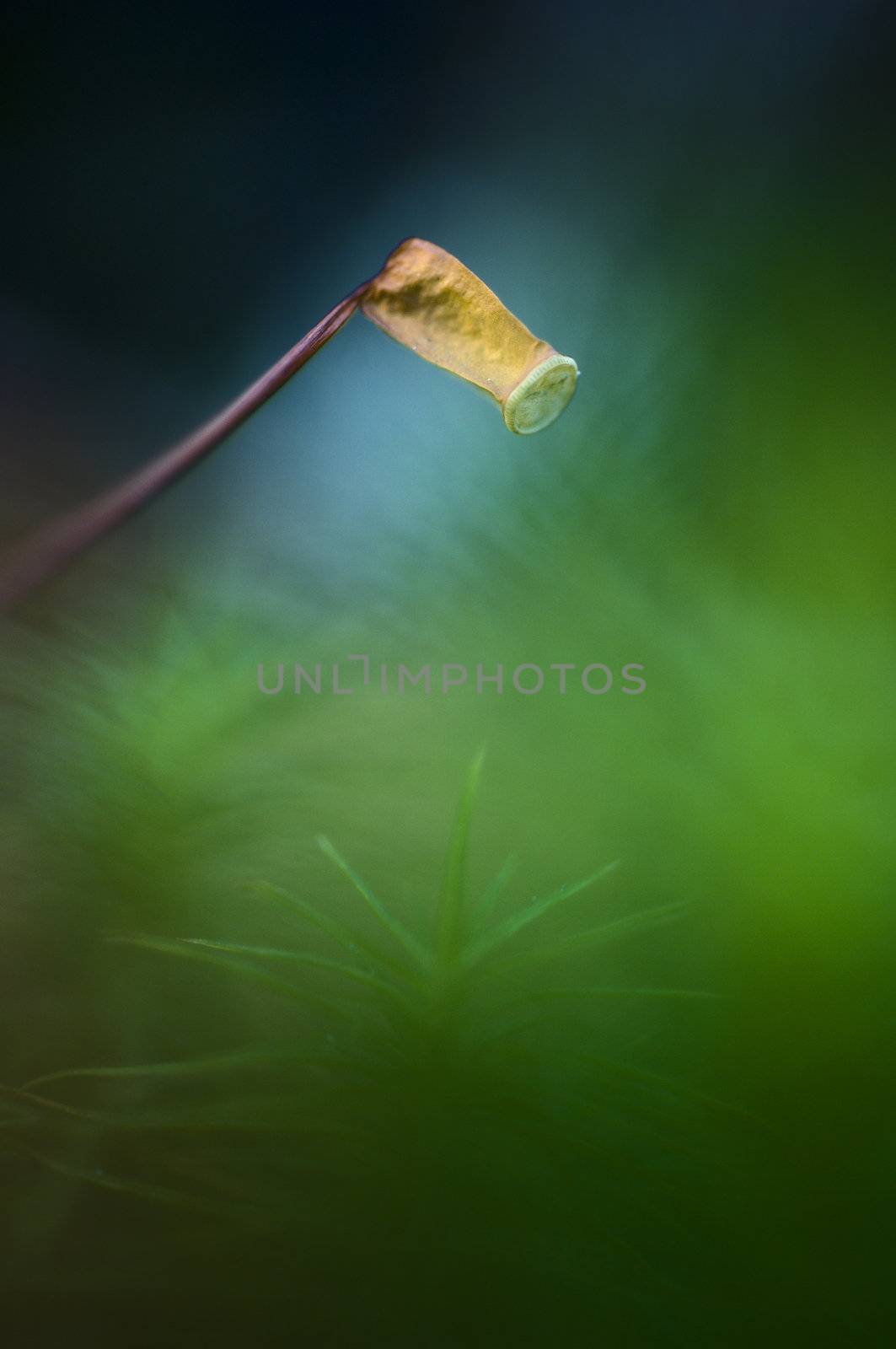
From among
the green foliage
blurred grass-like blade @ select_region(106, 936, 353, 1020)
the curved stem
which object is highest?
the curved stem

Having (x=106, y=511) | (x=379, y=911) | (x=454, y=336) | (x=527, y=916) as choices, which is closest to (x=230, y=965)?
(x=379, y=911)

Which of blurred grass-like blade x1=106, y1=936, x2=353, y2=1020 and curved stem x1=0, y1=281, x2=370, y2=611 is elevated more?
curved stem x1=0, y1=281, x2=370, y2=611

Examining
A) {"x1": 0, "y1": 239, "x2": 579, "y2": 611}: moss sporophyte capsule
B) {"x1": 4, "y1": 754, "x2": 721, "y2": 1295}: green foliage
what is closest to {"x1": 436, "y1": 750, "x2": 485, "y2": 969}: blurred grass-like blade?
{"x1": 4, "y1": 754, "x2": 721, "y2": 1295}: green foliage

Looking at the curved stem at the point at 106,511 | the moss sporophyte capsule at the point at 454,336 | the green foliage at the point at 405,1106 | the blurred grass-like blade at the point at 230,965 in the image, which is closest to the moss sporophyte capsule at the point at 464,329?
the moss sporophyte capsule at the point at 454,336

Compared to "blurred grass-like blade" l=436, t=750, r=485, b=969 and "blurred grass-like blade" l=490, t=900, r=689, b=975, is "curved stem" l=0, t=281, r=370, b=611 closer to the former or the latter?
"blurred grass-like blade" l=436, t=750, r=485, b=969

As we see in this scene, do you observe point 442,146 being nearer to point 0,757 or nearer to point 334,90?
point 334,90

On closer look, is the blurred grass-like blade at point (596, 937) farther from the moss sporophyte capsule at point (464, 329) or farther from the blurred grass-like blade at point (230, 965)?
the moss sporophyte capsule at point (464, 329)

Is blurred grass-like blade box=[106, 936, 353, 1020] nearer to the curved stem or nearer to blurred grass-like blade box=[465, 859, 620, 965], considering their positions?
blurred grass-like blade box=[465, 859, 620, 965]
